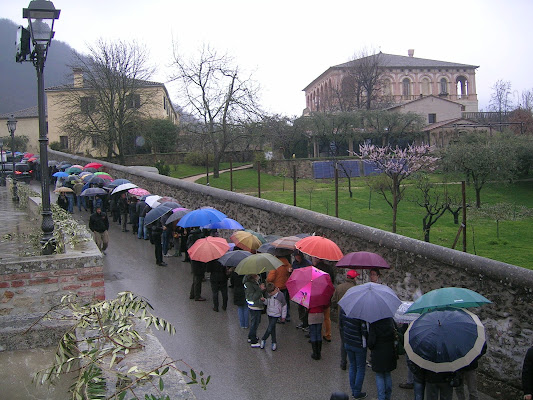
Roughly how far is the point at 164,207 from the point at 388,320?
9243 millimetres

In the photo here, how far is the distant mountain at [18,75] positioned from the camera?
9088cm

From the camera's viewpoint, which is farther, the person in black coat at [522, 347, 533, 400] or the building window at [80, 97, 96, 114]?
the building window at [80, 97, 96, 114]

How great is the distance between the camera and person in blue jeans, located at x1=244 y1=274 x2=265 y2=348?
29.4ft

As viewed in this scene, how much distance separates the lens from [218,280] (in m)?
10.7

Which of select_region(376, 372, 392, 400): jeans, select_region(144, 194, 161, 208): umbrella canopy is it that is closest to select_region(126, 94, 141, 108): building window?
select_region(144, 194, 161, 208): umbrella canopy

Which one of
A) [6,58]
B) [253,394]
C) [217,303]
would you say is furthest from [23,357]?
[6,58]

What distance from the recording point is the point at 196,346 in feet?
28.9

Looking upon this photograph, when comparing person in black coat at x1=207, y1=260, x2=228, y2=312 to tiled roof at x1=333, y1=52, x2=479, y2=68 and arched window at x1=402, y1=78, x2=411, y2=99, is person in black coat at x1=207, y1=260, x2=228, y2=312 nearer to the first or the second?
tiled roof at x1=333, y1=52, x2=479, y2=68

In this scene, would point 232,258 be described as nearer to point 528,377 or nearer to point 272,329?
point 272,329

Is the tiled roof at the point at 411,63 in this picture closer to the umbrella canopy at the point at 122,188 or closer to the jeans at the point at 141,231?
the umbrella canopy at the point at 122,188

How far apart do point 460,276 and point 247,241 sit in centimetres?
479

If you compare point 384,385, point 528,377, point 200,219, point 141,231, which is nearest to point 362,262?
point 384,385

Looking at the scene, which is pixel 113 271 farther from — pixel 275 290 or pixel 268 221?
pixel 275 290

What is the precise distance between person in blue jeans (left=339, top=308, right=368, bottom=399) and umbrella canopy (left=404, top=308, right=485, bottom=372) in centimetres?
109
